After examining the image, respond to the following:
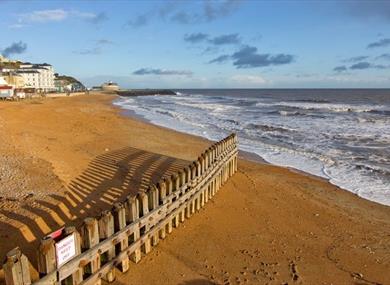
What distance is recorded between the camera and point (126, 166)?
1222 centimetres

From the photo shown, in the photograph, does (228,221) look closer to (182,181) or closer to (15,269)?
(182,181)

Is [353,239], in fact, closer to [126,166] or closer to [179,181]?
[179,181]

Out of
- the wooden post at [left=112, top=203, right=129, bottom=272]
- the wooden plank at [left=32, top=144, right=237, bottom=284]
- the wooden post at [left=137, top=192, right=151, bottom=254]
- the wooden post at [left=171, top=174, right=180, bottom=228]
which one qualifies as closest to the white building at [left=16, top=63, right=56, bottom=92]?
the wooden plank at [left=32, top=144, right=237, bottom=284]

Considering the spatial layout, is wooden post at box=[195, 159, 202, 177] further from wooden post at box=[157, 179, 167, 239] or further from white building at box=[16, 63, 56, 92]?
white building at box=[16, 63, 56, 92]

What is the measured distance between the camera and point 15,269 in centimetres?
382

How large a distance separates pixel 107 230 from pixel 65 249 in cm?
89

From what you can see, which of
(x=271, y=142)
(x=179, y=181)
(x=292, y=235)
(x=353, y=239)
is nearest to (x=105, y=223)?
(x=179, y=181)

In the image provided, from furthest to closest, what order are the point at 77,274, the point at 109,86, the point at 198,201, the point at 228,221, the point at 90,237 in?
the point at 109,86 → the point at 198,201 → the point at 228,221 → the point at 90,237 → the point at 77,274

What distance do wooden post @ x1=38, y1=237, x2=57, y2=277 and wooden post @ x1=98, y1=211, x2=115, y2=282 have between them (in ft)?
3.33

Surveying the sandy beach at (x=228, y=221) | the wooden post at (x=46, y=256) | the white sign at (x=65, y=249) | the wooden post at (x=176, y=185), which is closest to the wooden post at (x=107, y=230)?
the sandy beach at (x=228, y=221)

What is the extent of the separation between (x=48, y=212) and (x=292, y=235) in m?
5.06

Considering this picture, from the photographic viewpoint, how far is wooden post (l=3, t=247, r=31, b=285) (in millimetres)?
3812

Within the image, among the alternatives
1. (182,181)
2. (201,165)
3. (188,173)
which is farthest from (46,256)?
(201,165)

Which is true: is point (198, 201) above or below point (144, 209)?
below
